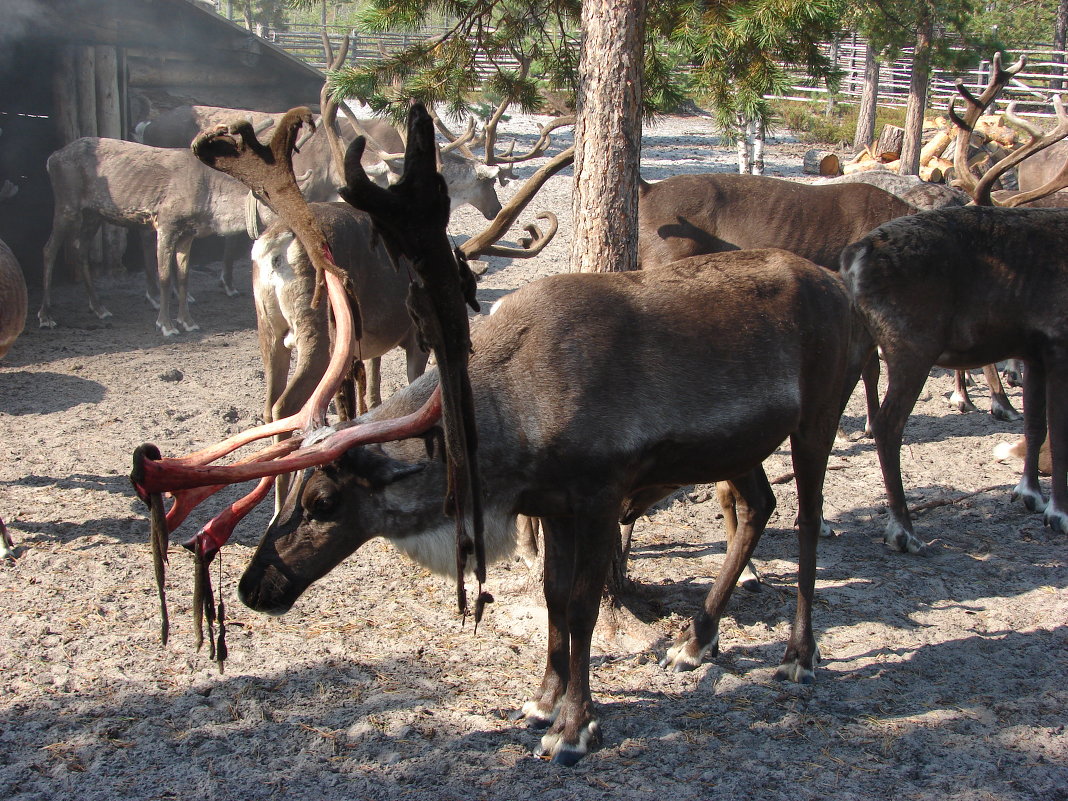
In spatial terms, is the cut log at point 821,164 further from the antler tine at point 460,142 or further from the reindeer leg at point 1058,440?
the reindeer leg at point 1058,440

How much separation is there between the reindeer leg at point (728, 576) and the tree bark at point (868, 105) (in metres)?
18.4

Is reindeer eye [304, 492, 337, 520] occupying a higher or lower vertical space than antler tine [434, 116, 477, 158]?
lower

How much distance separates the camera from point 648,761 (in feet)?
11.2

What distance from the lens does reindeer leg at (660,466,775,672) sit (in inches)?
163

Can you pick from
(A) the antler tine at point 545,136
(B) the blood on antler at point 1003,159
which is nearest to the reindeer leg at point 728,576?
(A) the antler tine at point 545,136

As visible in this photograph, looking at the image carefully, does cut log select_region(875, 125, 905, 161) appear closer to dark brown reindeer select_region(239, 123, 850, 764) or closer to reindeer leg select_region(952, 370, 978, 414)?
reindeer leg select_region(952, 370, 978, 414)

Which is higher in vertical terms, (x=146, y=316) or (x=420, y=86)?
(x=420, y=86)

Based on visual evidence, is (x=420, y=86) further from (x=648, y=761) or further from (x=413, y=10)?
(x=648, y=761)

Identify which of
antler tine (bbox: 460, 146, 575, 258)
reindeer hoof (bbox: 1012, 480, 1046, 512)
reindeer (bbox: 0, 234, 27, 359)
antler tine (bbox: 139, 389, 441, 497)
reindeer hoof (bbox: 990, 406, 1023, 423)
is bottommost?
reindeer hoof (bbox: 1012, 480, 1046, 512)

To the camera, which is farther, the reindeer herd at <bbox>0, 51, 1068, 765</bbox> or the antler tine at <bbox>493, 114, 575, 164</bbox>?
the antler tine at <bbox>493, 114, 575, 164</bbox>

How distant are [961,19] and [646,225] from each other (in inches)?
318

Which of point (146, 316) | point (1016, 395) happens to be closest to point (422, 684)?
point (1016, 395)

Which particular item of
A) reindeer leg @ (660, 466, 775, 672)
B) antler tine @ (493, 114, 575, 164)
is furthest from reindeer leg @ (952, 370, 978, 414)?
reindeer leg @ (660, 466, 775, 672)

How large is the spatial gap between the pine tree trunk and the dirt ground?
0.86m
